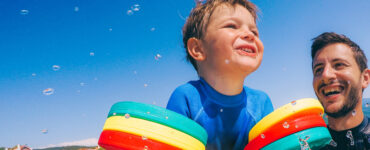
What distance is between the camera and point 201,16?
3.22m

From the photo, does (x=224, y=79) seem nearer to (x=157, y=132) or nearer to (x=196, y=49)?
(x=196, y=49)

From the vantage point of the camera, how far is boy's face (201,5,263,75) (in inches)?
113

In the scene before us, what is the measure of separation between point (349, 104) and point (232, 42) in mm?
2222

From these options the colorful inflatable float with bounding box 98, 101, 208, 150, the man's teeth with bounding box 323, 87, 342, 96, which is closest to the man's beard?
the man's teeth with bounding box 323, 87, 342, 96

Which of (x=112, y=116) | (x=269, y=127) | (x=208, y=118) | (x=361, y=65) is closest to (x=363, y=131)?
(x=361, y=65)

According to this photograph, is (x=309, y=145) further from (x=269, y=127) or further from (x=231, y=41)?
(x=231, y=41)

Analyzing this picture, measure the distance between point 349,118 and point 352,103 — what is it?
23 centimetres

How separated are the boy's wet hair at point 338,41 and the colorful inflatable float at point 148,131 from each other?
283cm

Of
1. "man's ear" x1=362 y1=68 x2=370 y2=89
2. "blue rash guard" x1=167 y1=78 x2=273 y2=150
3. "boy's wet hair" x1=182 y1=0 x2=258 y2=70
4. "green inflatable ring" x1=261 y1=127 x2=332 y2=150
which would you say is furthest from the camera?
"man's ear" x1=362 y1=68 x2=370 y2=89

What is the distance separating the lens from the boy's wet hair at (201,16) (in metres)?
3.17

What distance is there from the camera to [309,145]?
8.19ft

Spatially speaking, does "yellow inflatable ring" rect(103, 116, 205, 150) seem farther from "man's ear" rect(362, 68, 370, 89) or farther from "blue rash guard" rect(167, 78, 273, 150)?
"man's ear" rect(362, 68, 370, 89)

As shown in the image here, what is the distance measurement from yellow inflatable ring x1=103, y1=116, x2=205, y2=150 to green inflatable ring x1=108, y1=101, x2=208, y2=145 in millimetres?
36

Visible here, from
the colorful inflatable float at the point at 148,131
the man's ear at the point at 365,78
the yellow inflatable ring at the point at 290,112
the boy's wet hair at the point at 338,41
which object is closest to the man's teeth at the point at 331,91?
the boy's wet hair at the point at 338,41
